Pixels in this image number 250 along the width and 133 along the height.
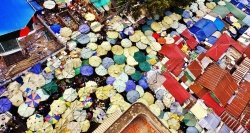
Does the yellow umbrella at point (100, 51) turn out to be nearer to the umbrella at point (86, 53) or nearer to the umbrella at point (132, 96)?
the umbrella at point (86, 53)

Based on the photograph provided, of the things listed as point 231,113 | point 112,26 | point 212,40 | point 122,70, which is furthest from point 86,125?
point 212,40

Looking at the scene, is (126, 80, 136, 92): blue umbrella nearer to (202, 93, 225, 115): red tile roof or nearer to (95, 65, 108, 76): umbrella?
(95, 65, 108, 76): umbrella

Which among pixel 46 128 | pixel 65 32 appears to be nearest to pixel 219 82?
pixel 65 32

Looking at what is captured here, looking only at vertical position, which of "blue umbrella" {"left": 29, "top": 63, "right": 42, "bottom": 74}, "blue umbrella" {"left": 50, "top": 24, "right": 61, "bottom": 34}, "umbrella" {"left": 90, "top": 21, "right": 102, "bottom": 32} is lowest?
"blue umbrella" {"left": 29, "top": 63, "right": 42, "bottom": 74}

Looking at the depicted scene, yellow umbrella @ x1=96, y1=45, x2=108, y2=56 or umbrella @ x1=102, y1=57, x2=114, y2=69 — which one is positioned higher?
yellow umbrella @ x1=96, y1=45, x2=108, y2=56

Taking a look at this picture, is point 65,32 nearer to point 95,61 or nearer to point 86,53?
point 86,53

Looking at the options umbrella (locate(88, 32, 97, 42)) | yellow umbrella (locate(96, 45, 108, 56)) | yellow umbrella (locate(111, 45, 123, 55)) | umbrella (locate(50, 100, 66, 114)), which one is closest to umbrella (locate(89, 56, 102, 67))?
yellow umbrella (locate(96, 45, 108, 56))

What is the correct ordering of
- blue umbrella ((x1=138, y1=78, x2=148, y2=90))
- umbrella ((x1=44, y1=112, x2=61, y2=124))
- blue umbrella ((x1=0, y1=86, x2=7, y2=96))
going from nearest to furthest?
umbrella ((x1=44, y1=112, x2=61, y2=124)), blue umbrella ((x1=0, y1=86, x2=7, y2=96)), blue umbrella ((x1=138, y1=78, x2=148, y2=90))

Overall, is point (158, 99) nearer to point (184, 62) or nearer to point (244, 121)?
point (184, 62)
